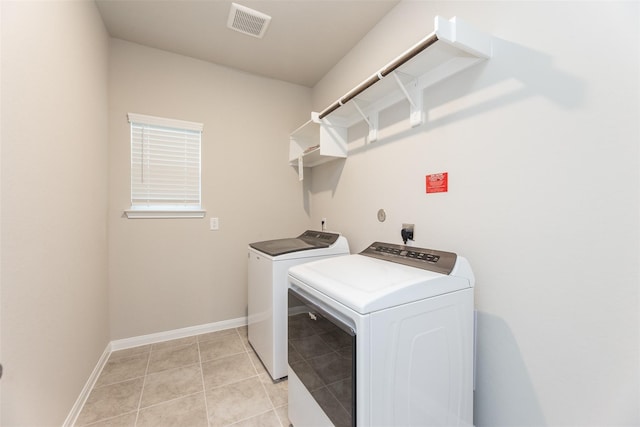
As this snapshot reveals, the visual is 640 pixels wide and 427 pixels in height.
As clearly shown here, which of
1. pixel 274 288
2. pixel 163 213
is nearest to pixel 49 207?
pixel 163 213

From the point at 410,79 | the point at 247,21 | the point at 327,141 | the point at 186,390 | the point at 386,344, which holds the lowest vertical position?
the point at 186,390

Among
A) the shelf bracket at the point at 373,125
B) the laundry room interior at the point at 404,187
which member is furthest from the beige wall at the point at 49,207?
the shelf bracket at the point at 373,125

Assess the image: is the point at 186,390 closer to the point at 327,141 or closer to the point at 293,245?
the point at 293,245

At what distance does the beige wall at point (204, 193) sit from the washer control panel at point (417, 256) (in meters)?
1.52

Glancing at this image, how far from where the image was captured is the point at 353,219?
2.28 meters

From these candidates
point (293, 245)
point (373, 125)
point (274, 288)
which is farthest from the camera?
point (293, 245)

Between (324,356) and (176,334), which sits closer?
(324,356)

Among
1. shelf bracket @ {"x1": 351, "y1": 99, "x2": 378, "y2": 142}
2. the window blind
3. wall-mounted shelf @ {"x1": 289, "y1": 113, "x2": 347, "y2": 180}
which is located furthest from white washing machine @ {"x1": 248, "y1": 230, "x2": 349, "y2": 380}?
the window blind

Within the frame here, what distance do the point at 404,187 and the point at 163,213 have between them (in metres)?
2.11

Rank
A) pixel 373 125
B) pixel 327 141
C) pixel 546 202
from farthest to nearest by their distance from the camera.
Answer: pixel 327 141, pixel 373 125, pixel 546 202

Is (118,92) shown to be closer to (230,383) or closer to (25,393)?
(25,393)

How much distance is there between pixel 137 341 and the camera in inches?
92.9

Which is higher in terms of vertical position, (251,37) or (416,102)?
(251,37)

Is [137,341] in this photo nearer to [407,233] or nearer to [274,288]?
[274,288]
